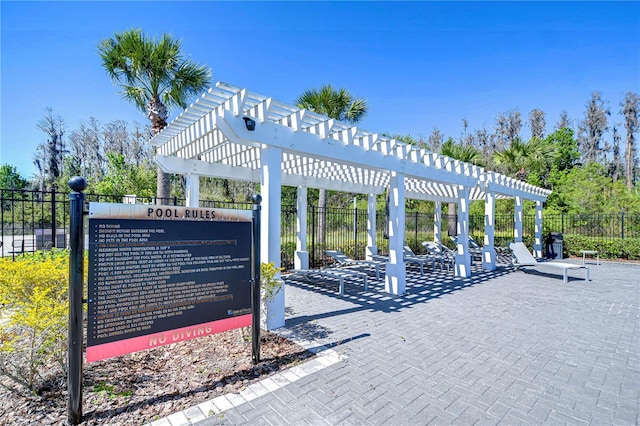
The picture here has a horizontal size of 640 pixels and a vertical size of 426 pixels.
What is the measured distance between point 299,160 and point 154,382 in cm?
545

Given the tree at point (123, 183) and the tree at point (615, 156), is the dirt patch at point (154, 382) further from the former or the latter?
the tree at point (615, 156)

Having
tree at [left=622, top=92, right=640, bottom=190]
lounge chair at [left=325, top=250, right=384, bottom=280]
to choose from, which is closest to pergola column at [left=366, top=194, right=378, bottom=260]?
lounge chair at [left=325, top=250, right=384, bottom=280]

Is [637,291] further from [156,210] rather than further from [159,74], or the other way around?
[159,74]

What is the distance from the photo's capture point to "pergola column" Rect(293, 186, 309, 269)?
9773mm

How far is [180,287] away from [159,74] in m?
8.79

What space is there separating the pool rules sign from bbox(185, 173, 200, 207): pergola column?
15.0 ft

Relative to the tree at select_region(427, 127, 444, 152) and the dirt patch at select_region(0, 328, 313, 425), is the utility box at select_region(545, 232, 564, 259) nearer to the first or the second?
the dirt patch at select_region(0, 328, 313, 425)

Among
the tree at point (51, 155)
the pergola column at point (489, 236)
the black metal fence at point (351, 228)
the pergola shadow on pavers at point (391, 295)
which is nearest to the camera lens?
the pergola shadow on pavers at point (391, 295)

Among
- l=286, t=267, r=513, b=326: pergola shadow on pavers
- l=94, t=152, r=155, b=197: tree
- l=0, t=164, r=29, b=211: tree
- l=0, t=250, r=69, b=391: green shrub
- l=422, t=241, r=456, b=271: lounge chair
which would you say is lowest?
l=286, t=267, r=513, b=326: pergola shadow on pavers

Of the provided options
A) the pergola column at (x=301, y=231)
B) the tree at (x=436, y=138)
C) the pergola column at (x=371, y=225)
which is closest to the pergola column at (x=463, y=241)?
the pergola column at (x=371, y=225)

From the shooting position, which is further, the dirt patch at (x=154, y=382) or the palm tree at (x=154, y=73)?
the palm tree at (x=154, y=73)

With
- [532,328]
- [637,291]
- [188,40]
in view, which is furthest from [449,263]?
[188,40]

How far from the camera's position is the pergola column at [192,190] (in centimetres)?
722

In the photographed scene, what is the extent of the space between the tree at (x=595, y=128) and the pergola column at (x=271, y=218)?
139ft
